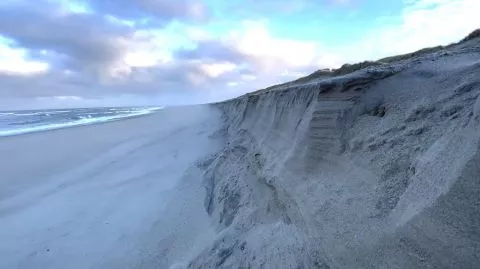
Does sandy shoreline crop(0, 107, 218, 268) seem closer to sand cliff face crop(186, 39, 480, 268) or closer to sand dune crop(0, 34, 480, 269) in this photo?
sand dune crop(0, 34, 480, 269)

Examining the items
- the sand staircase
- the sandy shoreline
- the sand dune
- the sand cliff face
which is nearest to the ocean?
the sandy shoreline

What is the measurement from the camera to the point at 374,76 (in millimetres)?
4734

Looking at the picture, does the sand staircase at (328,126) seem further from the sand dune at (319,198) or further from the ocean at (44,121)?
the ocean at (44,121)

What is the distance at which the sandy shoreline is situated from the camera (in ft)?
21.9

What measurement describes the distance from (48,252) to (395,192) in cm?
636

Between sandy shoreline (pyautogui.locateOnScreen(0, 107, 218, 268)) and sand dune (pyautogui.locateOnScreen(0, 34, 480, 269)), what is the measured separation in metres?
0.05

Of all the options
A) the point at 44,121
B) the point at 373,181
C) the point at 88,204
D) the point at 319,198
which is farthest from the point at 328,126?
the point at 44,121

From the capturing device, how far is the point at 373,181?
3.45 meters

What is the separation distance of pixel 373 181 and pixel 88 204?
785 cm

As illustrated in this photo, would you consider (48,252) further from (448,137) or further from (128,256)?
(448,137)

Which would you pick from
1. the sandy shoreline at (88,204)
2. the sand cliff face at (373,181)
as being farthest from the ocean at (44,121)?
the sand cliff face at (373,181)

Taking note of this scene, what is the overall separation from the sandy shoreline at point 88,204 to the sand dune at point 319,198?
49mm

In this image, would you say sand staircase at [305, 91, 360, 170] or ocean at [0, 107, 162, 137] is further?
ocean at [0, 107, 162, 137]

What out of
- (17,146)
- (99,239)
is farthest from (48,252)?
(17,146)
